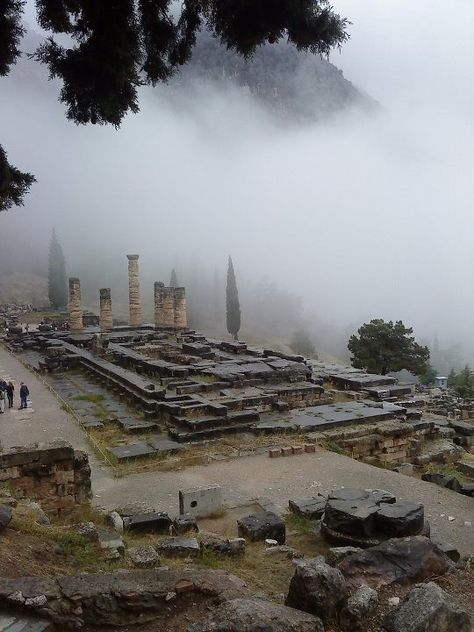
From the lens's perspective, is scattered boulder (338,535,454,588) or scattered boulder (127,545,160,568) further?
scattered boulder (127,545,160,568)

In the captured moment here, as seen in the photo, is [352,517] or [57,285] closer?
[352,517]

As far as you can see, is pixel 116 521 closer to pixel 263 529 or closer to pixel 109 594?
pixel 263 529

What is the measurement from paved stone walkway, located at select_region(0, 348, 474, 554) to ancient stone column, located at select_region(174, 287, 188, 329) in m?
23.3

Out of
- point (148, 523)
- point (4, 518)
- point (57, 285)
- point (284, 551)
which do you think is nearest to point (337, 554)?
point (284, 551)

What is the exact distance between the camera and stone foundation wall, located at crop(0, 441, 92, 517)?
8992 millimetres

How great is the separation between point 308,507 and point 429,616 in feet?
15.9

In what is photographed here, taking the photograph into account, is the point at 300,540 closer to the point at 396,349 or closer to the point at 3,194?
the point at 3,194

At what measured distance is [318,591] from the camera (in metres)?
4.62

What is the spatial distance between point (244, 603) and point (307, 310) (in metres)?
87.4

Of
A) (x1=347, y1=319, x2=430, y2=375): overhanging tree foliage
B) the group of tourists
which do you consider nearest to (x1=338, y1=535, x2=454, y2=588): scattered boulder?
the group of tourists

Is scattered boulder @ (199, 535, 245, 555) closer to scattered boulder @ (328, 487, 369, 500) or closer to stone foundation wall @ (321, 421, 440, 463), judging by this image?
scattered boulder @ (328, 487, 369, 500)

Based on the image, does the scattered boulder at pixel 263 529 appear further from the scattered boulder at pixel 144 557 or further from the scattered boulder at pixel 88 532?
the scattered boulder at pixel 88 532

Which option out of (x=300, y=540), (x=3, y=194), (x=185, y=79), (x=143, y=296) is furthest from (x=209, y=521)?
(x=185, y=79)

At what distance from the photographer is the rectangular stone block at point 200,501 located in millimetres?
8891
